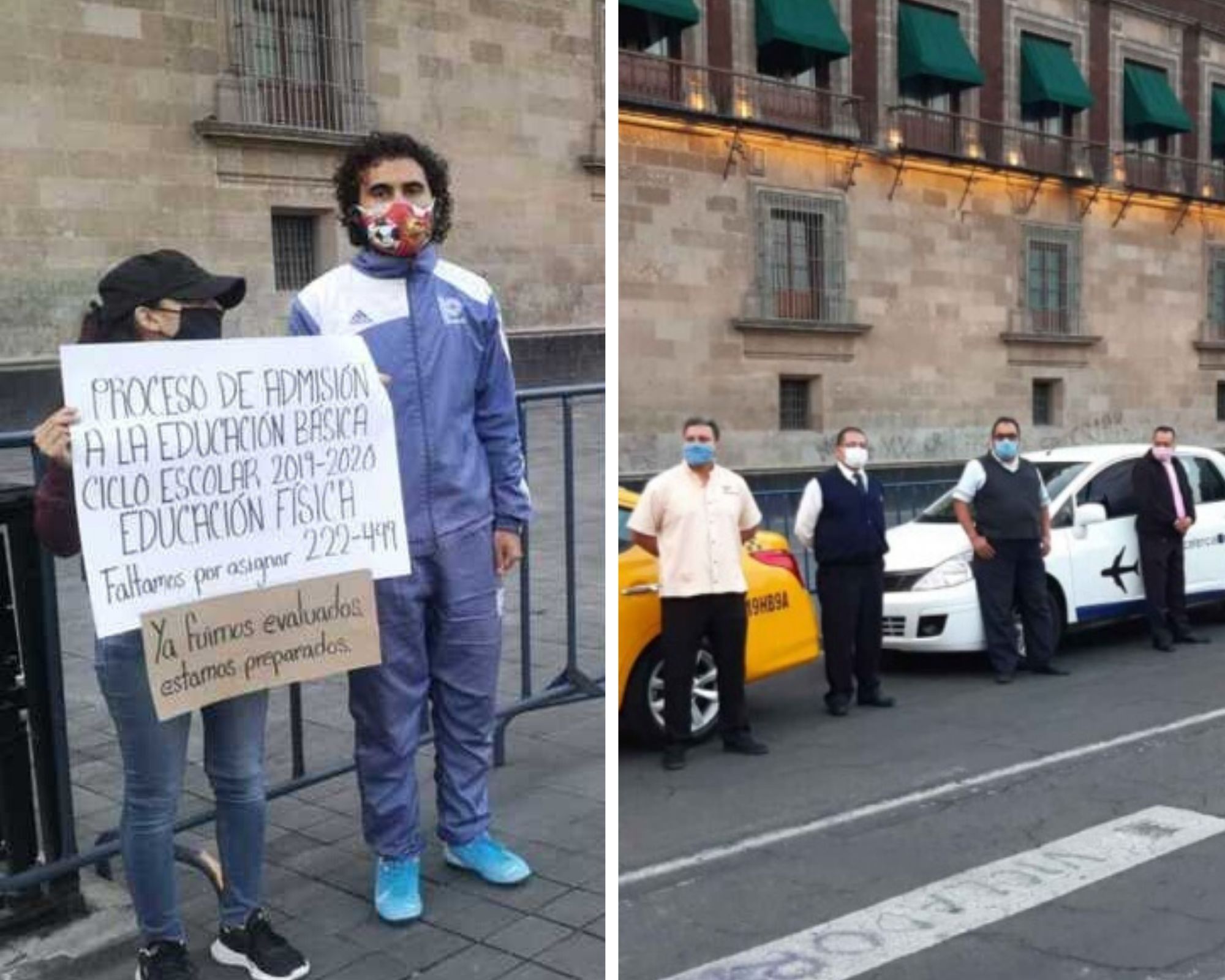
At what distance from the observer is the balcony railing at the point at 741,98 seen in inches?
115

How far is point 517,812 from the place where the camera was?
3.49 metres

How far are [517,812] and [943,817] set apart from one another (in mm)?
1554

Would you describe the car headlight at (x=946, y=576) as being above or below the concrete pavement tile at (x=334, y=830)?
above

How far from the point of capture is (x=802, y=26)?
4266mm

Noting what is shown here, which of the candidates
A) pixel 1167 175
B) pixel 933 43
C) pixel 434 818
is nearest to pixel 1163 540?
pixel 1167 175

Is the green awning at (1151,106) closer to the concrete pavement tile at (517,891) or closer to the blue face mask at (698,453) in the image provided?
the blue face mask at (698,453)

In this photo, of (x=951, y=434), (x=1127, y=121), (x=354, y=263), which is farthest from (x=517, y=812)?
(x=951, y=434)

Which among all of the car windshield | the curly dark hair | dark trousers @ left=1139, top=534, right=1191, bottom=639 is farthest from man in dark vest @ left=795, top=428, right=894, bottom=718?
the curly dark hair

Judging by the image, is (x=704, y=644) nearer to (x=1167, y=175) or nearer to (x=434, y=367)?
(x=1167, y=175)

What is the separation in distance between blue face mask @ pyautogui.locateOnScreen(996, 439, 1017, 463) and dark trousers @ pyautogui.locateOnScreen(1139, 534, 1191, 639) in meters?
1.23

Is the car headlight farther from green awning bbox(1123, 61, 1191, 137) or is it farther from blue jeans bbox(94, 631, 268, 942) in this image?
blue jeans bbox(94, 631, 268, 942)

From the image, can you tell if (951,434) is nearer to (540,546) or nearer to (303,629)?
(540,546)

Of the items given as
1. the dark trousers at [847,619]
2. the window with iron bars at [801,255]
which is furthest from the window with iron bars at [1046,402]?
the dark trousers at [847,619]

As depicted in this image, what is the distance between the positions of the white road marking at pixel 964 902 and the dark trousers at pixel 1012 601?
228 cm
